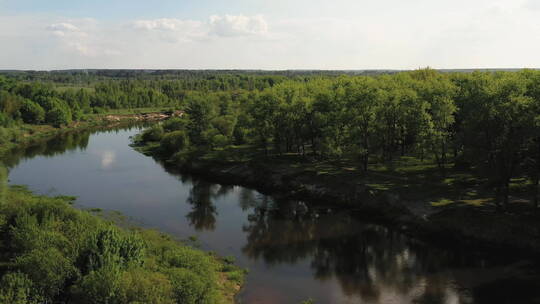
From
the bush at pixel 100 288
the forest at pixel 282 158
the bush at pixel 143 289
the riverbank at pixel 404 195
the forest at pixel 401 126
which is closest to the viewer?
the bush at pixel 100 288

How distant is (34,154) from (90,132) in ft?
143

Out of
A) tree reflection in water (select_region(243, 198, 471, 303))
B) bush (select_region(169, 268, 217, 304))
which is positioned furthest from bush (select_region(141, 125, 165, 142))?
bush (select_region(169, 268, 217, 304))

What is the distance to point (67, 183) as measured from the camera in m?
72.9

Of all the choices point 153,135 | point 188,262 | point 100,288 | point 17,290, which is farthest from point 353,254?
point 153,135

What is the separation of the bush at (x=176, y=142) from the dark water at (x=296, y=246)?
13.7 meters

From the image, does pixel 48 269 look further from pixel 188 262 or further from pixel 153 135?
pixel 153 135

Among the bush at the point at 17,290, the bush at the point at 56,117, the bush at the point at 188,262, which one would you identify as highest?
the bush at the point at 56,117

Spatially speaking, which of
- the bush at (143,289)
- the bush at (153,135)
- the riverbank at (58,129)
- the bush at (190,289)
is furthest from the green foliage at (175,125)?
the bush at (143,289)

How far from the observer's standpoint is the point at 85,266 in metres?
29.1

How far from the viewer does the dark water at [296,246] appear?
3525 centimetres

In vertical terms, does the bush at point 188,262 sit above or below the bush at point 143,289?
below

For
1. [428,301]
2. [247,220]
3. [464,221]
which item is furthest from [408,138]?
[428,301]

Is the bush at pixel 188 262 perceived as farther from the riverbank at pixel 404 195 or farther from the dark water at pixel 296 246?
the riverbank at pixel 404 195

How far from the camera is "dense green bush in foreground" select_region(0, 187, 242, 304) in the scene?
82.7 feet
